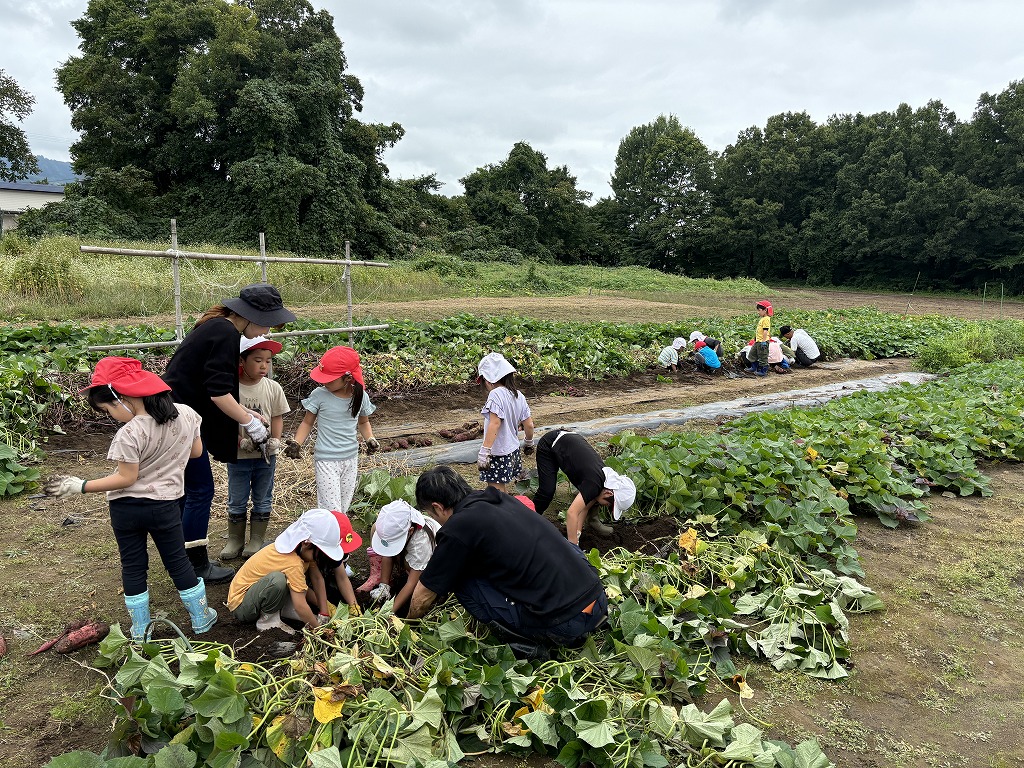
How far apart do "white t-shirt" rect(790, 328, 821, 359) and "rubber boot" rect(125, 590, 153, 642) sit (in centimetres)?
1218

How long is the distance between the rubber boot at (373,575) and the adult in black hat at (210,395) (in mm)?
868

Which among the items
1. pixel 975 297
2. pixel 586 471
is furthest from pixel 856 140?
pixel 586 471

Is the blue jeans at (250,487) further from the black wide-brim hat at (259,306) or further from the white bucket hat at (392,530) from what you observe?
the white bucket hat at (392,530)

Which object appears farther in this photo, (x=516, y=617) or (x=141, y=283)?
(x=141, y=283)

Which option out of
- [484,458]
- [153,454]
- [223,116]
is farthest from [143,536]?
[223,116]

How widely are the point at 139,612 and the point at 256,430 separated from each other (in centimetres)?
100

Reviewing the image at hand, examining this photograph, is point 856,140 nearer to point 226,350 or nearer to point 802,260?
point 802,260

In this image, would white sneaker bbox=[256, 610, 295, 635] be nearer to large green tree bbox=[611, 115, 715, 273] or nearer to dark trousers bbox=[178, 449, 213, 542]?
dark trousers bbox=[178, 449, 213, 542]

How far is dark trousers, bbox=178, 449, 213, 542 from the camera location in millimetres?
3373

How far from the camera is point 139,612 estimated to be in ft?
9.53

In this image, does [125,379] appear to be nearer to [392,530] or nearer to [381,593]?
[392,530]

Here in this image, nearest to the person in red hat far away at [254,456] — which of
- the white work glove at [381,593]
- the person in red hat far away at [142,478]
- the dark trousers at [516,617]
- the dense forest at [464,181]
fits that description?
the person in red hat far away at [142,478]

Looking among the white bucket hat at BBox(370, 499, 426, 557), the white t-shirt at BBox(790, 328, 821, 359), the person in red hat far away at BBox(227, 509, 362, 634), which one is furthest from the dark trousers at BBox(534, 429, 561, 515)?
the white t-shirt at BBox(790, 328, 821, 359)

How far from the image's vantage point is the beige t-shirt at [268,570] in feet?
9.61
